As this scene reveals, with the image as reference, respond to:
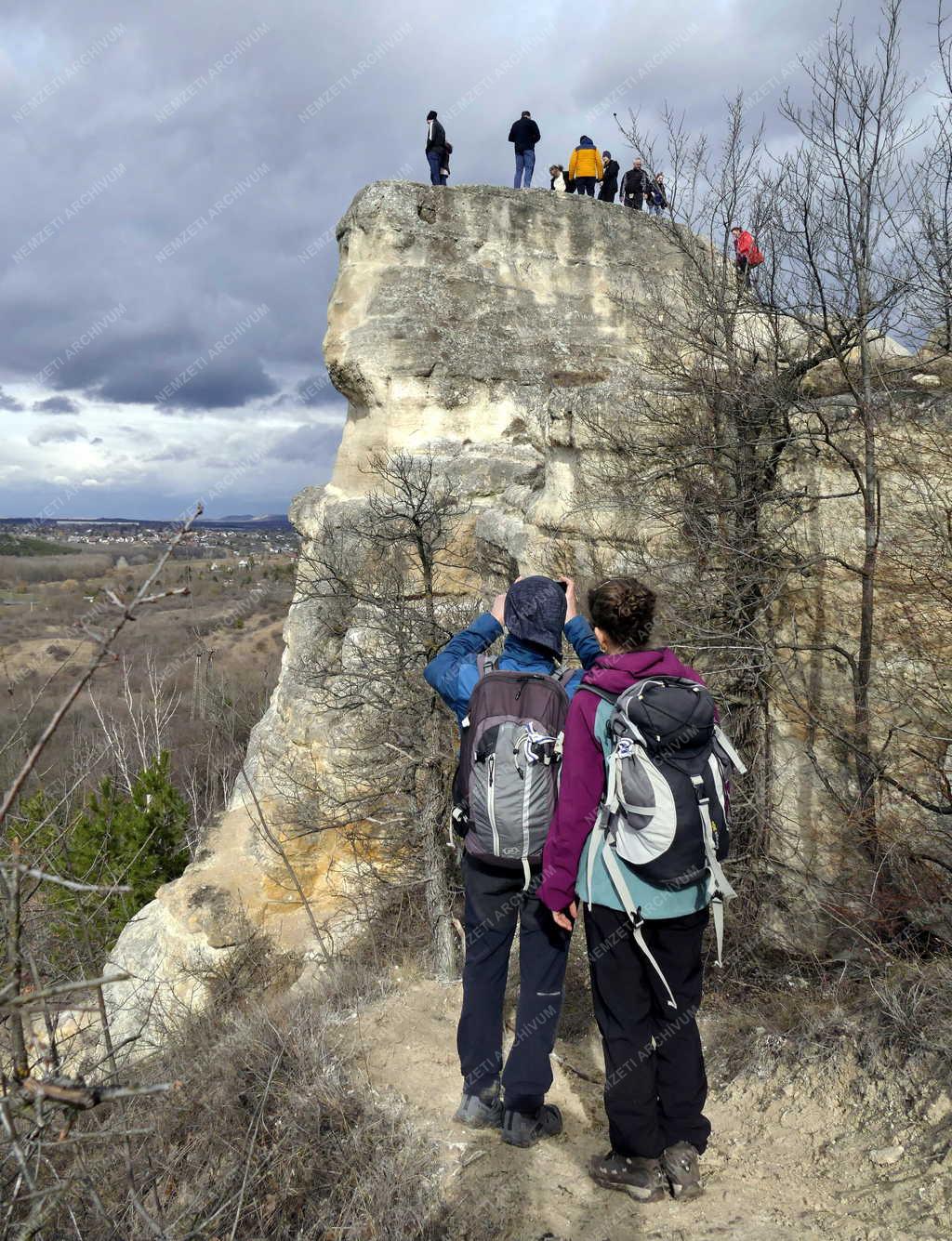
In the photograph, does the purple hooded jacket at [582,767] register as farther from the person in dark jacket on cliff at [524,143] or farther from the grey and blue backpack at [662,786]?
the person in dark jacket on cliff at [524,143]

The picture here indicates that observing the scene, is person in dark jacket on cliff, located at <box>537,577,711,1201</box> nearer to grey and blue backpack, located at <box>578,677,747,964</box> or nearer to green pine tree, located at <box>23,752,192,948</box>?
grey and blue backpack, located at <box>578,677,747,964</box>

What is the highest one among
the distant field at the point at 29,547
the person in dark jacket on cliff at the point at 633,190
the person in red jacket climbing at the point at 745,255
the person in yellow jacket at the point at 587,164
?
the person in yellow jacket at the point at 587,164

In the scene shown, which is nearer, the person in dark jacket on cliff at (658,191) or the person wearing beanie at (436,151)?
the person in dark jacket on cliff at (658,191)

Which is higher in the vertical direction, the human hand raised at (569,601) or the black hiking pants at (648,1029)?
the human hand raised at (569,601)

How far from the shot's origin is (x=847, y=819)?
14.8 feet

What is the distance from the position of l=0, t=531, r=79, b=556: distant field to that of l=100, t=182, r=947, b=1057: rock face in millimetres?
73467

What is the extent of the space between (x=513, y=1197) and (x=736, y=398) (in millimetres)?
4552

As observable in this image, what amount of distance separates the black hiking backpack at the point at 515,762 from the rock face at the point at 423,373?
543 cm

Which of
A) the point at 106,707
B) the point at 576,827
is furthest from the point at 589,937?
the point at 106,707

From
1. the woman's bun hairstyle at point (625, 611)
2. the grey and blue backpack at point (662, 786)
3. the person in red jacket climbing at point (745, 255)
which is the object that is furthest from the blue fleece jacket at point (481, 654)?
the person in red jacket climbing at point (745, 255)

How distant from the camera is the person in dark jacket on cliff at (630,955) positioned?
112 inches

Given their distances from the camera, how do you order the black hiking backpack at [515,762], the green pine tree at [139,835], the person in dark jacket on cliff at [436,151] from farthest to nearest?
the green pine tree at [139,835]
the person in dark jacket on cliff at [436,151]
the black hiking backpack at [515,762]

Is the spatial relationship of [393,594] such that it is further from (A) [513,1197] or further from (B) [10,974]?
(B) [10,974]

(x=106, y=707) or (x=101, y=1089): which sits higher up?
(x=101, y=1089)
